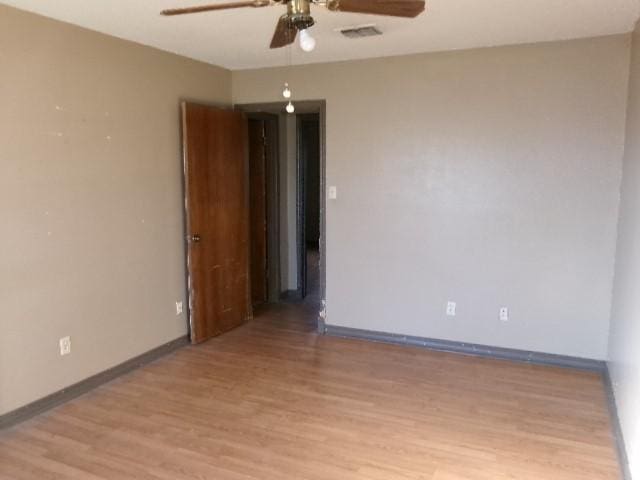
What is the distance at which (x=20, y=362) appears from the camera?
299 cm

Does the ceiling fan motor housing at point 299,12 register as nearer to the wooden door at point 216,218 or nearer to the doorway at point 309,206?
the wooden door at point 216,218

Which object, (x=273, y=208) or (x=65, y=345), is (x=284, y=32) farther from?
(x=273, y=208)

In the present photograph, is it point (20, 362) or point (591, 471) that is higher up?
point (20, 362)

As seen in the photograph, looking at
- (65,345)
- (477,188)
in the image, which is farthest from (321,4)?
(65,345)

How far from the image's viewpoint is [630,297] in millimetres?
2760

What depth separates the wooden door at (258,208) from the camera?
17.4 feet

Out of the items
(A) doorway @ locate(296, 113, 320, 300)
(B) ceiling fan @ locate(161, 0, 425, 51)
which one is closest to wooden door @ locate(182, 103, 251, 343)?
(A) doorway @ locate(296, 113, 320, 300)

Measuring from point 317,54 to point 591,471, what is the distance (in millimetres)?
3372

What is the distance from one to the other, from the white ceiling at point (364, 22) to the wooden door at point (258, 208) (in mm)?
1323

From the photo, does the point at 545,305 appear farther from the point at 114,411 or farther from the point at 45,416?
the point at 45,416

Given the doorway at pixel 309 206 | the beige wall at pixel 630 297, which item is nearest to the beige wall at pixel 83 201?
the doorway at pixel 309 206

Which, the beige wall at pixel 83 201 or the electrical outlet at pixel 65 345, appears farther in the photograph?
the electrical outlet at pixel 65 345

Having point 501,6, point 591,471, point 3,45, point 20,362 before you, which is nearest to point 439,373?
point 591,471

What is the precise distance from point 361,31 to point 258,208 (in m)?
2.50
